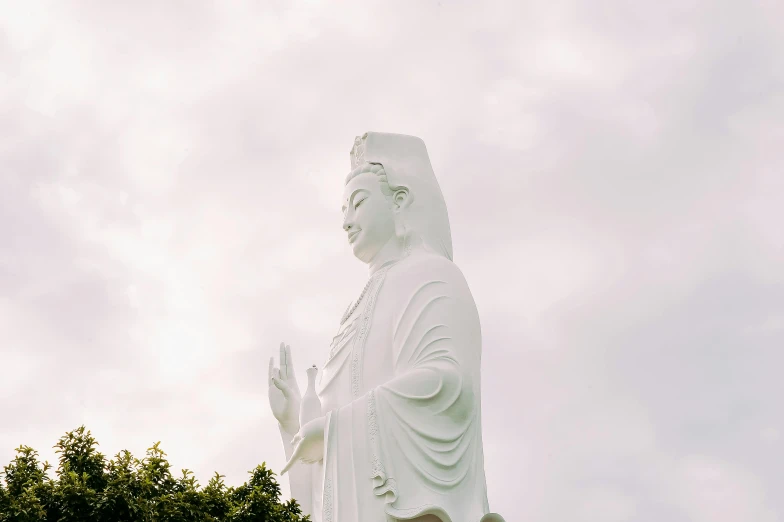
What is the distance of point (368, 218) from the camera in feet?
27.2

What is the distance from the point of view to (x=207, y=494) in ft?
32.0

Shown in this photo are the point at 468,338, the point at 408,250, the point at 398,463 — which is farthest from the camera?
the point at 408,250

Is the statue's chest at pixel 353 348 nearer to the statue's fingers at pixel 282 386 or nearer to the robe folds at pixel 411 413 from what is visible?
the robe folds at pixel 411 413

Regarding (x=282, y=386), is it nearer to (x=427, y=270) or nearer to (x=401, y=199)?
(x=427, y=270)

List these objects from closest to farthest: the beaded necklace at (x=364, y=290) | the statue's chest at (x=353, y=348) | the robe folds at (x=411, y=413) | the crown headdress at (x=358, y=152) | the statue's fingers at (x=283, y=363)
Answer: the robe folds at (x=411, y=413) → the statue's chest at (x=353, y=348) → the beaded necklace at (x=364, y=290) → the statue's fingers at (x=283, y=363) → the crown headdress at (x=358, y=152)

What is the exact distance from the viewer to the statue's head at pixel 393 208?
8289mm

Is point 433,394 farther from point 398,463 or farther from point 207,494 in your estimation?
point 207,494

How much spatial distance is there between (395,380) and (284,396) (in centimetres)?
142

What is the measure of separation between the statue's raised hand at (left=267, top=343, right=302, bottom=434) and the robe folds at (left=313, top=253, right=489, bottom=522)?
0.53 meters

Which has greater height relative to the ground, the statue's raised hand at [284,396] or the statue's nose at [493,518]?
the statue's raised hand at [284,396]

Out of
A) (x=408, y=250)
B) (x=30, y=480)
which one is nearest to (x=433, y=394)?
(x=408, y=250)

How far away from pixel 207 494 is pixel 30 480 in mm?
1528

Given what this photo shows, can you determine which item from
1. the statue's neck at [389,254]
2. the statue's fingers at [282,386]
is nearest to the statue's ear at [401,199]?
the statue's neck at [389,254]

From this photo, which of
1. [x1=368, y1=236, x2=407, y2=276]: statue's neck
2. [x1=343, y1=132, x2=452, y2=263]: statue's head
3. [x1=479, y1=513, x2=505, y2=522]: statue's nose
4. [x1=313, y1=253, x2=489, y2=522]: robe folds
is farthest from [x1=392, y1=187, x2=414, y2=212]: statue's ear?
[x1=479, y1=513, x2=505, y2=522]: statue's nose
